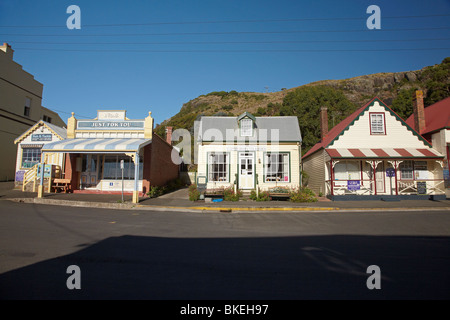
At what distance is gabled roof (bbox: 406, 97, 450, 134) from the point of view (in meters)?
18.6

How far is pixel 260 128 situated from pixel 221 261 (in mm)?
15671

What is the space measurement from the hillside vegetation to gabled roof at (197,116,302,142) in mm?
15609

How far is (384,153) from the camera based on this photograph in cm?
1772

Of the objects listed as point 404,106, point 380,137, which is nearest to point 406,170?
point 380,137

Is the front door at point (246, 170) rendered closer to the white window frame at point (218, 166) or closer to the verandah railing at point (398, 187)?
the white window frame at point (218, 166)

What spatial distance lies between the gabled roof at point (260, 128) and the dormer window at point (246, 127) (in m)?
0.37

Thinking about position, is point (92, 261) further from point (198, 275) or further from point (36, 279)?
point (198, 275)

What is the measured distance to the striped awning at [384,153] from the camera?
56.7 feet

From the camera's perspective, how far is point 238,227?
8.44m

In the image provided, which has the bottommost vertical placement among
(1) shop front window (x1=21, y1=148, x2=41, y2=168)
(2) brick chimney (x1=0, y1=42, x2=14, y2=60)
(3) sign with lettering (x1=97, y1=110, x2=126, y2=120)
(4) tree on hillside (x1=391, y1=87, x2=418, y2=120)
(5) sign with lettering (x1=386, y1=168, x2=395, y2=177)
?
(5) sign with lettering (x1=386, y1=168, x2=395, y2=177)

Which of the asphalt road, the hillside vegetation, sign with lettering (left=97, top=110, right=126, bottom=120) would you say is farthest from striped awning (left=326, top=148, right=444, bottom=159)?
the hillside vegetation

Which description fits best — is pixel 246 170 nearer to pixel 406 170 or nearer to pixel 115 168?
pixel 115 168

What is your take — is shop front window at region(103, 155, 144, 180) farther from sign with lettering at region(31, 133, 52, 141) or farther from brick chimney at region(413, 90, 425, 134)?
brick chimney at region(413, 90, 425, 134)

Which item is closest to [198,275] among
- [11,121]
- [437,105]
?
[437,105]
